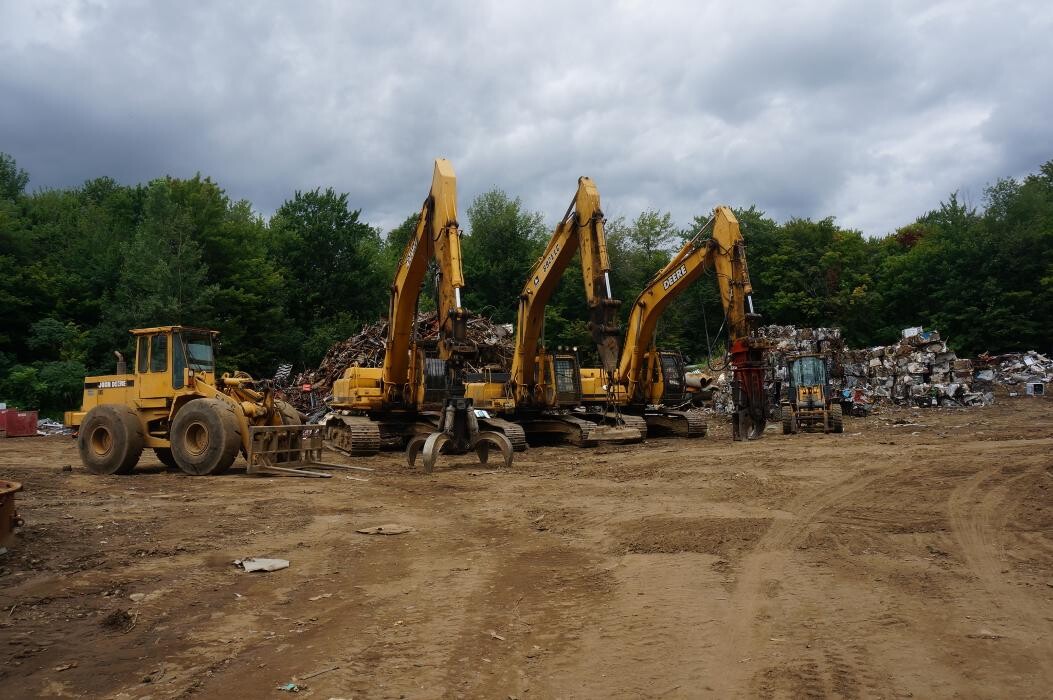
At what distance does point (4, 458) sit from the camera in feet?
60.2

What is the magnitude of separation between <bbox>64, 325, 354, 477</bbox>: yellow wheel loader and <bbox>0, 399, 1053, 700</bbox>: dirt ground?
2.23m

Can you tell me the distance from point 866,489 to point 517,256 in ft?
133

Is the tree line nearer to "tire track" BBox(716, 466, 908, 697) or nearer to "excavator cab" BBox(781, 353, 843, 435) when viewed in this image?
"excavator cab" BBox(781, 353, 843, 435)

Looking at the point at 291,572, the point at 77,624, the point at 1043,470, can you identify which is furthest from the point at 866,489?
the point at 77,624

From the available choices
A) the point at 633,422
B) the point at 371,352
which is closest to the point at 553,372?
the point at 633,422

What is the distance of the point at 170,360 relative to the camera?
14164 mm

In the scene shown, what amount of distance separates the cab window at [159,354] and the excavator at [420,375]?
469 cm

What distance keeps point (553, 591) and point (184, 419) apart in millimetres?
9900

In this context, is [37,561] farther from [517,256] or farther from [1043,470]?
[517,256]

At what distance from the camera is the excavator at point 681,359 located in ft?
59.1

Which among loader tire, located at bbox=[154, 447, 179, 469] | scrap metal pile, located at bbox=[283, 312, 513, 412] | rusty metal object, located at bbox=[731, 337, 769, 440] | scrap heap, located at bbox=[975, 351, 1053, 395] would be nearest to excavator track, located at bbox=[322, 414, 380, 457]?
loader tire, located at bbox=[154, 447, 179, 469]

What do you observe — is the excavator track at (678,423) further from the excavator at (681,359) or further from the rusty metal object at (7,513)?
the rusty metal object at (7,513)

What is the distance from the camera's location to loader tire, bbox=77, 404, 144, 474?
14.0 m

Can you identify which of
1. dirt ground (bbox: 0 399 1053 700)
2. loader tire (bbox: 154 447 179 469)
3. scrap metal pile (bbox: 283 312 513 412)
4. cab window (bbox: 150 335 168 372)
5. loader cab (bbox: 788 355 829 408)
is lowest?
dirt ground (bbox: 0 399 1053 700)
